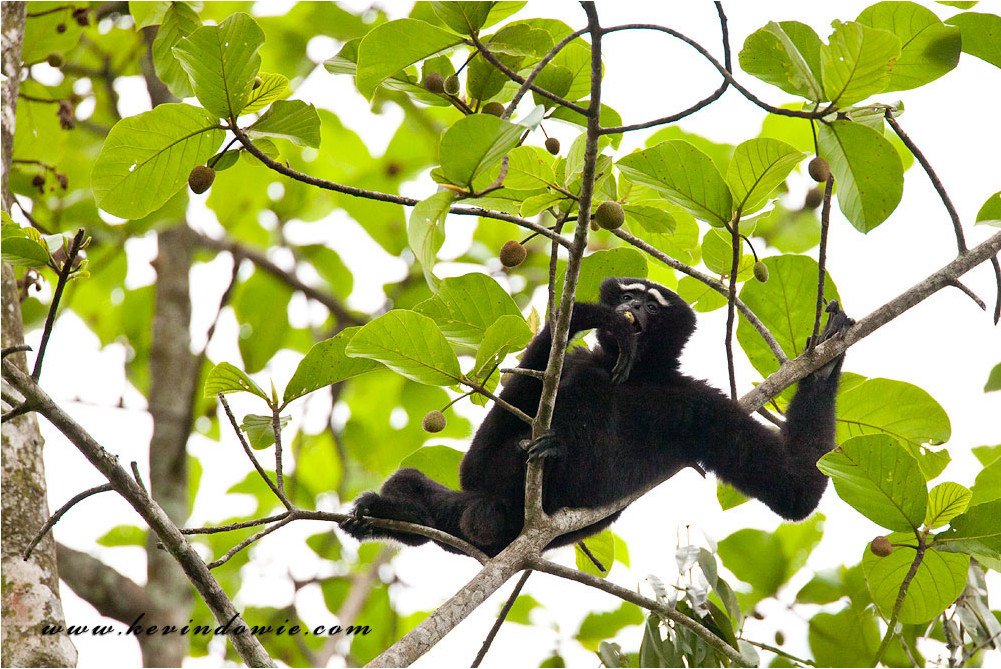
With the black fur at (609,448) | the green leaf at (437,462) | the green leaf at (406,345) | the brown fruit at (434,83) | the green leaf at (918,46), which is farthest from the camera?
the green leaf at (437,462)

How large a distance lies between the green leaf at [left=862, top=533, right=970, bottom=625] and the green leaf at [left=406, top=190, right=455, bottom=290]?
237cm

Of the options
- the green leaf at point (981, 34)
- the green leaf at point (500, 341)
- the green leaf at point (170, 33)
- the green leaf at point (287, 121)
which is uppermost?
the green leaf at point (170, 33)

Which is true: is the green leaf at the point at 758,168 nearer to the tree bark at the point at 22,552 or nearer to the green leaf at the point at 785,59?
the green leaf at the point at 785,59

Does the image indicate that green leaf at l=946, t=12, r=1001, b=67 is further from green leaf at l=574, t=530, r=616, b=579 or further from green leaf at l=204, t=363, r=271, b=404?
green leaf at l=204, t=363, r=271, b=404

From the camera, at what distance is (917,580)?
4.01 meters

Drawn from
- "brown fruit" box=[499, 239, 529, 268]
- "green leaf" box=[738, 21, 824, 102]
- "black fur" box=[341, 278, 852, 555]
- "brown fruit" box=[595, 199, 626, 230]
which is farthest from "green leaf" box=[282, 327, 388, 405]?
"green leaf" box=[738, 21, 824, 102]

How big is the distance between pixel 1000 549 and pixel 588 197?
89.9 inches

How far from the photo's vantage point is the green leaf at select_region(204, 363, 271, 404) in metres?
3.77

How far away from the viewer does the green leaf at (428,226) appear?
10.2 feet

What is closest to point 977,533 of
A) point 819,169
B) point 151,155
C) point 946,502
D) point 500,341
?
point 946,502

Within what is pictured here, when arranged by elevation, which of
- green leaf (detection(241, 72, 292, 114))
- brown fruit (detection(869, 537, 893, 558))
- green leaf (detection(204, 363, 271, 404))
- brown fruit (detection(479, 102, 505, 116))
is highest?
green leaf (detection(241, 72, 292, 114))

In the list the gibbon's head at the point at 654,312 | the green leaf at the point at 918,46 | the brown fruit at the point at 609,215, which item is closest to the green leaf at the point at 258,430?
the brown fruit at the point at 609,215

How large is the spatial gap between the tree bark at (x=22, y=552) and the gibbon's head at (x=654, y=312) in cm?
303

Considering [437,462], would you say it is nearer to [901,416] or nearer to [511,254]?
[511,254]
